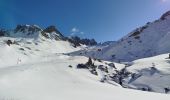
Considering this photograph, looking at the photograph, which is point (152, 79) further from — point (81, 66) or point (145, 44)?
point (145, 44)

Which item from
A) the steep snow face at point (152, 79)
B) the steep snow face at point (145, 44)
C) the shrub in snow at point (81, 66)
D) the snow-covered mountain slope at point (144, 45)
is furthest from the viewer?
the steep snow face at point (145, 44)

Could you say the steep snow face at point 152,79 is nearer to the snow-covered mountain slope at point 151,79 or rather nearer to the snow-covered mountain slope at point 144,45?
the snow-covered mountain slope at point 151,79

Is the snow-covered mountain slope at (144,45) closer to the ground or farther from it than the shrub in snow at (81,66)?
farther from it

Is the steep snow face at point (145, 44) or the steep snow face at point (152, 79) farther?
the steep snow face at point (145, 44)

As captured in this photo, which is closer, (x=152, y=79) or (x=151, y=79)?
(x=152, y=79)

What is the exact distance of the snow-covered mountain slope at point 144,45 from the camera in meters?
117

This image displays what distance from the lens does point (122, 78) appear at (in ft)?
181

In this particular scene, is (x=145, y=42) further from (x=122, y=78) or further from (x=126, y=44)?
(x=122, y=78)

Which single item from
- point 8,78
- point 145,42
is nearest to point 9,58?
point 145,42

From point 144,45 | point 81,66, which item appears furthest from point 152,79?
point 144,45

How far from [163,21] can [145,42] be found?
29.8 meters

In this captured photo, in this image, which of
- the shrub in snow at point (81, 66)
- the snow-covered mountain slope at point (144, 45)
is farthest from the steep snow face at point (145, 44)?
the shrub in snow at point (81, 66)

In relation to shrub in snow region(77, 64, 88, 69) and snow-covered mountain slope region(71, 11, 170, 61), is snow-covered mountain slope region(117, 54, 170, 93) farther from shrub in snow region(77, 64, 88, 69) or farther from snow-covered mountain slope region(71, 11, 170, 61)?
snow-covered mountain slope region(71, 11, 170, 61)

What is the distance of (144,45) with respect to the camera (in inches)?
5089
